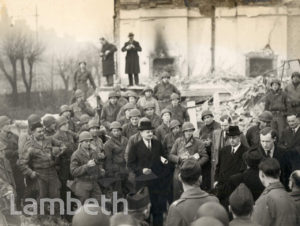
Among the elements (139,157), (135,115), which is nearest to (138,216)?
(139,157)

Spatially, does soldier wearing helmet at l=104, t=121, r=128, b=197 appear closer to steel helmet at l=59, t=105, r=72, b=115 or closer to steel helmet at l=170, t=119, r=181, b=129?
steel helmet at l=170, t=119, r=181, b=129

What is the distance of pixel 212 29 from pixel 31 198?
3295 mm

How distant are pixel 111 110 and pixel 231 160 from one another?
1853 millimetres

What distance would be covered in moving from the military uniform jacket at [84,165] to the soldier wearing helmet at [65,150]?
32 centimetres

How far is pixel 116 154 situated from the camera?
7594mm

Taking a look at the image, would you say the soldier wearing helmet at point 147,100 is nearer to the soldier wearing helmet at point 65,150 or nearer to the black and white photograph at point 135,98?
the black and white photograph at point 135,98

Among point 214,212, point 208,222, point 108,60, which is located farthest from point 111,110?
point 208,222

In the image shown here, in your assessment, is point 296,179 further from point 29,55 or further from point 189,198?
point 29,55

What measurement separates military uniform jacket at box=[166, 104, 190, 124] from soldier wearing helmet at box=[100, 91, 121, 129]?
72cm

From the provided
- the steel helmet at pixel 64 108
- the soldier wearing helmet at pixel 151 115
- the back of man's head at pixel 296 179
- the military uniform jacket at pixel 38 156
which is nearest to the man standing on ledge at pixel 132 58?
the soldier wearing helmet at pixel 151 115

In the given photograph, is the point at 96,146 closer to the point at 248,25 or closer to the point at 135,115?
the point at 135,115

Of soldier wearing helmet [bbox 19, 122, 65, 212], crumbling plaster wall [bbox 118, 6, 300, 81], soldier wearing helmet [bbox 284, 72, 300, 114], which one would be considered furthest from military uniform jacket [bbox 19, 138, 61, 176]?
soldier wearing helmet [bbox 284, 72, 300, 114]

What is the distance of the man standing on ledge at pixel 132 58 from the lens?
8.23 m

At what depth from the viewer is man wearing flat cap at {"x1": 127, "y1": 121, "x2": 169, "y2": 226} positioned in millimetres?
7488
